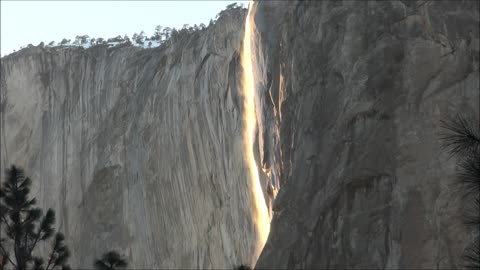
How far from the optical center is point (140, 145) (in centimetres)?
3716

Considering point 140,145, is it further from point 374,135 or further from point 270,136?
point 374,135

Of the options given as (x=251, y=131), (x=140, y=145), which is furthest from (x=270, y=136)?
(x=140, y=145)

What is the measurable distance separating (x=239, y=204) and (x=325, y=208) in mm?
10640

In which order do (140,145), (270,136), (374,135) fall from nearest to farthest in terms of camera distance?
(374,135)
(270,136)
(140,145)

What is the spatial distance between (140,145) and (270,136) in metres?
11.7

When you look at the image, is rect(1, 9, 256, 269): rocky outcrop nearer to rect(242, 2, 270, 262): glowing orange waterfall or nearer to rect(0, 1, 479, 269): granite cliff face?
rect(0, 1, 479, 269): granite cliff face

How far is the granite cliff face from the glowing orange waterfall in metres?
0.40

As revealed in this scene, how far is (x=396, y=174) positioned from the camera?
20.2 meters

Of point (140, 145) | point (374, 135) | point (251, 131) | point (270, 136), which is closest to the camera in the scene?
point (374, 135)

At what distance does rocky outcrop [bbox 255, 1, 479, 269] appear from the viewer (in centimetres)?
1966

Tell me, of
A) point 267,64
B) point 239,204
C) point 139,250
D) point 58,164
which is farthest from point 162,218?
point 267,64

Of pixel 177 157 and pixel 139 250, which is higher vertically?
pixel 177 157

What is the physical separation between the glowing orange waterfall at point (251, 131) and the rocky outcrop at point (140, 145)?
0.38 metres

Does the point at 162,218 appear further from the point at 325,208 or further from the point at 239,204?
the point at 325,208
